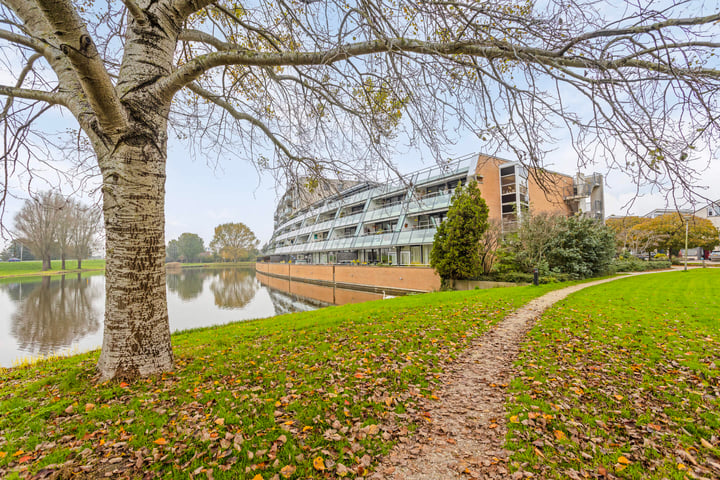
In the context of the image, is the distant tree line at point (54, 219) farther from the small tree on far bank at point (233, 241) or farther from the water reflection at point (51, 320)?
the small tree on far bank at point (233, 241)

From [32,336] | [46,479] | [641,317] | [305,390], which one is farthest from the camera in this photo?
[32,336]

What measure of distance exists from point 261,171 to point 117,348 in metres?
3.57

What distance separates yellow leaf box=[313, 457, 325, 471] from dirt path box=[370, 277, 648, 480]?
0.42 m

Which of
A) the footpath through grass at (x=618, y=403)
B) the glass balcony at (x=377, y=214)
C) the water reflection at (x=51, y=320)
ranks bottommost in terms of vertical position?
the water reflection at (x=51, y=320)

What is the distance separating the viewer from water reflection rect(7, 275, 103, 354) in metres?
11.3

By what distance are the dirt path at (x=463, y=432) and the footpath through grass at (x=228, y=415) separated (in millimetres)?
190

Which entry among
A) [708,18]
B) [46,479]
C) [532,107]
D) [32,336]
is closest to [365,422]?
[46,479]

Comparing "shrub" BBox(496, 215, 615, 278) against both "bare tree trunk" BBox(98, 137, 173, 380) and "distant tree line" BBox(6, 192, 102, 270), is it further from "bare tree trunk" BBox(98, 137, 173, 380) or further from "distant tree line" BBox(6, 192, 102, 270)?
"distant tree line" BBox(6, 192, 102, 270)

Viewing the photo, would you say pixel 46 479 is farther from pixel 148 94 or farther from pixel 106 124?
pixel 148 94

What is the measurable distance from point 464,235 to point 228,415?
51.2 feet

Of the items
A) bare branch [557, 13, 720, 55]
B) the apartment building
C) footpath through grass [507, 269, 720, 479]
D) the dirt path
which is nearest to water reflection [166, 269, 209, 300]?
the apartment building

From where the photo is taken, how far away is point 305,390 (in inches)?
145

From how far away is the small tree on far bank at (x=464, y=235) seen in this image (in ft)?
54.1

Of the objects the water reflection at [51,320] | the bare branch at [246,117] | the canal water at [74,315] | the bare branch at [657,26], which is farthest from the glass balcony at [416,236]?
the water reflection at [51,320]
